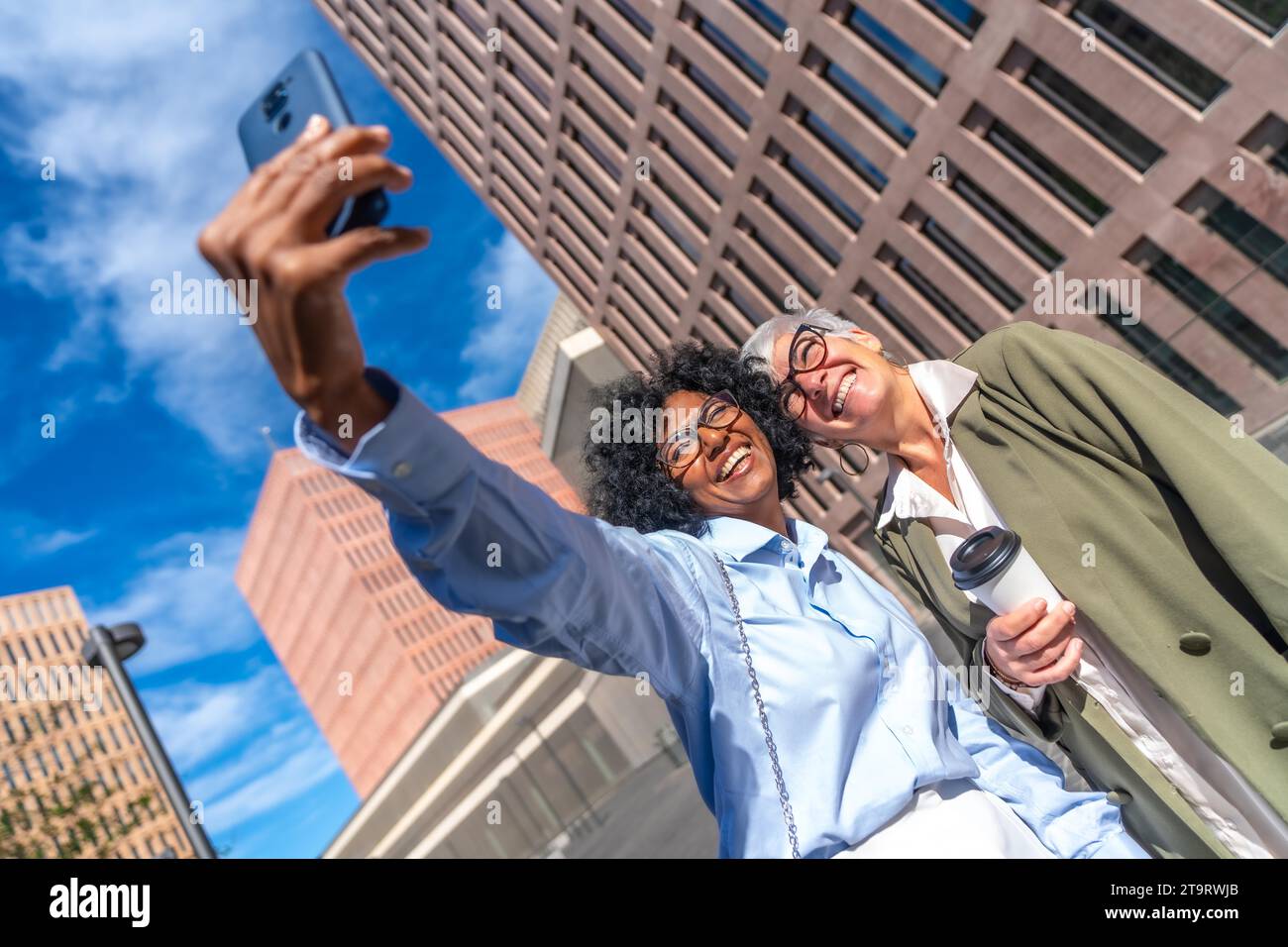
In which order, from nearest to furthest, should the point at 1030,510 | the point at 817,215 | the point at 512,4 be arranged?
the point at 1030,510 < the point at 817,215 < the point at 512,4

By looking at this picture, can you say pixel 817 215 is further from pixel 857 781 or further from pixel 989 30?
pixel 857 781

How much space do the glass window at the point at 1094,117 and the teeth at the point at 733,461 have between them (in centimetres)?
1662

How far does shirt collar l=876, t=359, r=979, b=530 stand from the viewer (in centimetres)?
284

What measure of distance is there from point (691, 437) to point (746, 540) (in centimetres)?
43

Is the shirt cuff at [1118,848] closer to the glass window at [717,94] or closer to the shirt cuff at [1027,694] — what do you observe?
the shirt cuff at [1027,694]

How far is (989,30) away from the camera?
53.6 feet

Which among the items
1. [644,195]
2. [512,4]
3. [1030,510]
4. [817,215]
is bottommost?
[1030,510]

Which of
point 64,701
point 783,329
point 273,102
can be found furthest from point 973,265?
point 64,701

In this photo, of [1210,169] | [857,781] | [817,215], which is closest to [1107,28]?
[1210,169]

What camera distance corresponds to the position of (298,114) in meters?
1.42

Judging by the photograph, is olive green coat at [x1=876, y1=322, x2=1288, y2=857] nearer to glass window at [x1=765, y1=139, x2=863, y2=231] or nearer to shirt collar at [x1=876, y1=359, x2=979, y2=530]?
shirt collar at [x1=876, y1=359, x2=979, y2=530]

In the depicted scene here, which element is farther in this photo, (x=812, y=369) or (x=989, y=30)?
(x=989, y=30)

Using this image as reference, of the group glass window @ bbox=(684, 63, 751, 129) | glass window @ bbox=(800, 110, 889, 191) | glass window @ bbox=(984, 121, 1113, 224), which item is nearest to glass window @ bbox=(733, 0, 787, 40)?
glass window @ bbox=(800, 110, 889, 191)
